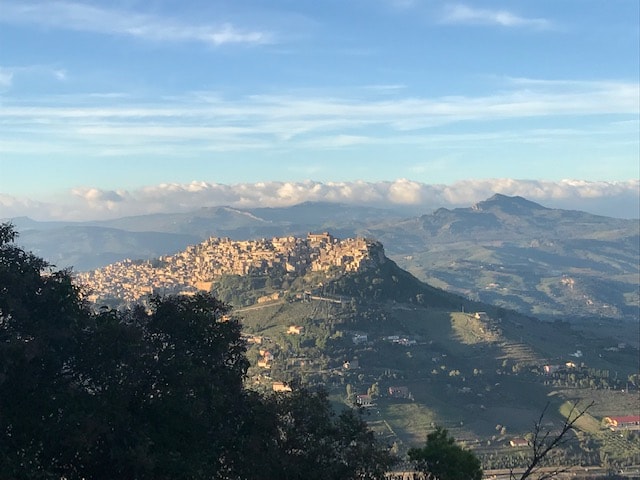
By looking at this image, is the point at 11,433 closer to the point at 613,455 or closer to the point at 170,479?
the point at 170,479

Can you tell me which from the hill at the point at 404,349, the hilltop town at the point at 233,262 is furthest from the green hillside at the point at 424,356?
the hilltop town at the point at 233,262

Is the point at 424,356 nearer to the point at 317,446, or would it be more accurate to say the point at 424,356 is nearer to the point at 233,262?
the point at 233,262

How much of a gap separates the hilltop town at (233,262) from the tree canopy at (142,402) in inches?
3856

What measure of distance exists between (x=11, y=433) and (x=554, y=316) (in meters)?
196

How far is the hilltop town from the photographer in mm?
123250

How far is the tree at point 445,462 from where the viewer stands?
60.0 feet

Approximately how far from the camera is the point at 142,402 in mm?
15758

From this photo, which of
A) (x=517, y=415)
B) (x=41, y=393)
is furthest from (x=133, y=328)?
(x=517, y=415)

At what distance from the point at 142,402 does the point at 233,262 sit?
4920 inches

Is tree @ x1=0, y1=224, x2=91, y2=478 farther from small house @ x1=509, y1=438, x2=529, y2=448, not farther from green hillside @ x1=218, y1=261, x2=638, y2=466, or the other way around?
small house @ x1=509, y1=438, x2=529, y2=448

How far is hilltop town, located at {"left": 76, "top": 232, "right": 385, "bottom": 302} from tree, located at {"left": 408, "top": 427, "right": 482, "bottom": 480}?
96812mm

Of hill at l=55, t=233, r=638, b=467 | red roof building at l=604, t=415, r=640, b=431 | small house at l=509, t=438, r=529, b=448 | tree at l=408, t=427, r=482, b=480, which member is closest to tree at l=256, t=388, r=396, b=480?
tree at l=408, t=427, r=482, b=480

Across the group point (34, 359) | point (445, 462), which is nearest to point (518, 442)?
point (445, 462)

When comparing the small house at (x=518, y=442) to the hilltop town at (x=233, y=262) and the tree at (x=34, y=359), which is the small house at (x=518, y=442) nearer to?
the hilltop town at (x=233, y=262)
